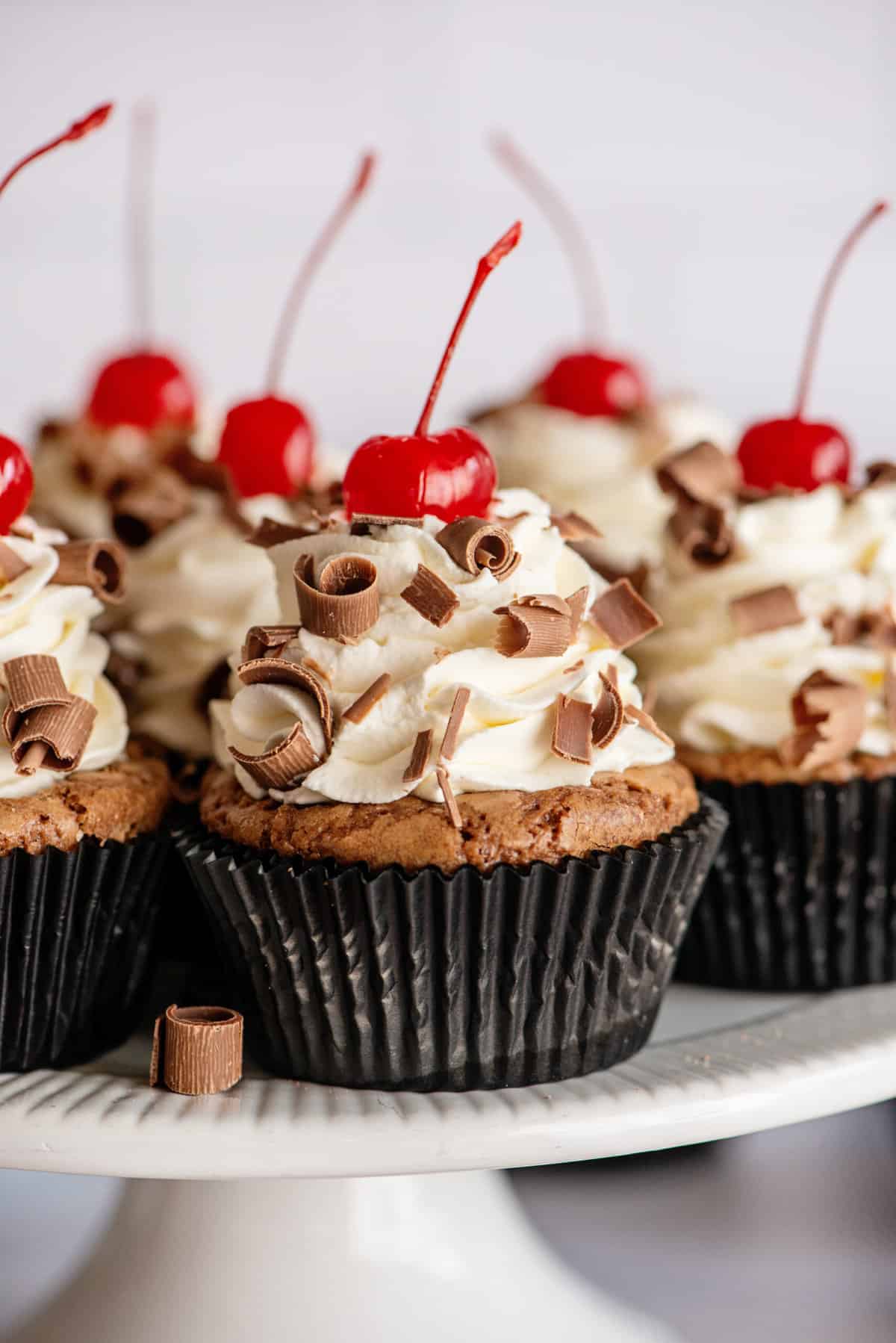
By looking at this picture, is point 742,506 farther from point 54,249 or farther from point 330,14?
point 54,249

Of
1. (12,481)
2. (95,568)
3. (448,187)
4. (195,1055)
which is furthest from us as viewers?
(448,187)

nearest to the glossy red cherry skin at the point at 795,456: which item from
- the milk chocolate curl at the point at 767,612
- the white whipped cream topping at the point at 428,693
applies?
the milk chocolate curl at the point at 767,612

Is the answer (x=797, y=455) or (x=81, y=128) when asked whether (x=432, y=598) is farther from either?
(x=797, y=455)

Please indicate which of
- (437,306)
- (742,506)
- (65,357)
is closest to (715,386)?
(437,306)

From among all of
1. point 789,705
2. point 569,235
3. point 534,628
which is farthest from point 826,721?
point 569,235

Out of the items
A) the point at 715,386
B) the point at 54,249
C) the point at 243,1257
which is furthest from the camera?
the point at 715,386

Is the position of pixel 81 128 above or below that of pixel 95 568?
above

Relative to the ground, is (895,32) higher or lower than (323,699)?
higher
